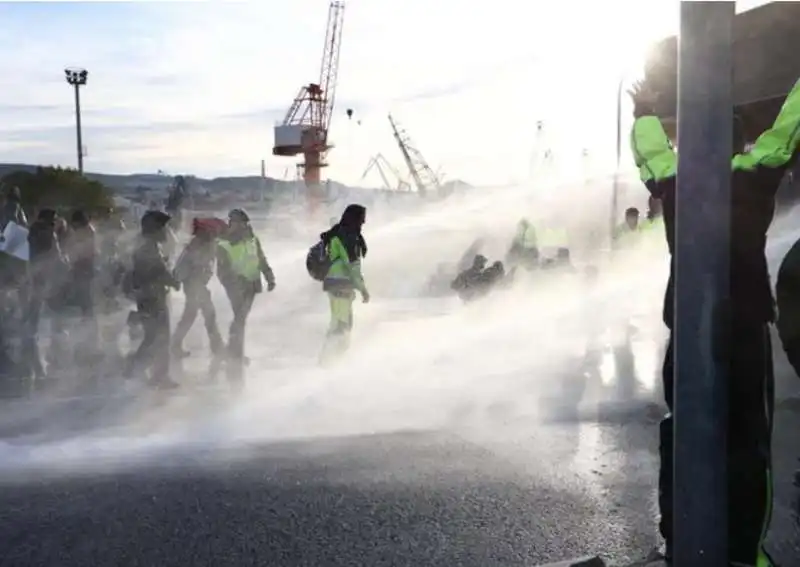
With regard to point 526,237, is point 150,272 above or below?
below

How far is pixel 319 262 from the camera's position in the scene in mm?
9227

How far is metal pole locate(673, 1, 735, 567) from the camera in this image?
273cm

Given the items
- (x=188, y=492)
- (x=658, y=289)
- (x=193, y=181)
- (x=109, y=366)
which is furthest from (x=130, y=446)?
(x=193, y=181)

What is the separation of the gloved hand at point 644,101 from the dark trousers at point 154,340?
650cm

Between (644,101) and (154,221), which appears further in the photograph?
(154,221)

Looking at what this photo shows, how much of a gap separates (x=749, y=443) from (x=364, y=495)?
2.33 m

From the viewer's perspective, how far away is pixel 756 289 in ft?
11.3

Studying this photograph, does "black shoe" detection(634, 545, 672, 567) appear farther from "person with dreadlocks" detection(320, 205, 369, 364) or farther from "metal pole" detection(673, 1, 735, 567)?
"person with dreadlocks" detection(320, 205, 369, 364)

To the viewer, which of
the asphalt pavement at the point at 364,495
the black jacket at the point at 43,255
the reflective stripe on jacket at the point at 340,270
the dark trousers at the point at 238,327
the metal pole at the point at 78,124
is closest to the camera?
the asphalt pavement at the point at 364,495

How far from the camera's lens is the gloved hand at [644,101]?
382 centimetres

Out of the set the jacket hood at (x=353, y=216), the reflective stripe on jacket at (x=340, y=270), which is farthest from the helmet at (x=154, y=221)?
the jacket hood at (x=353, y=216)

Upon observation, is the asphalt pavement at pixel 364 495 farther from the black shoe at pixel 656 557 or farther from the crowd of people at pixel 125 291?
the crowd of people at pixel 125 291

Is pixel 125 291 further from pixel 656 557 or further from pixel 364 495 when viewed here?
pixel 656 557

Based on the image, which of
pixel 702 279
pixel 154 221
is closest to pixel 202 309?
pixel 154 221
